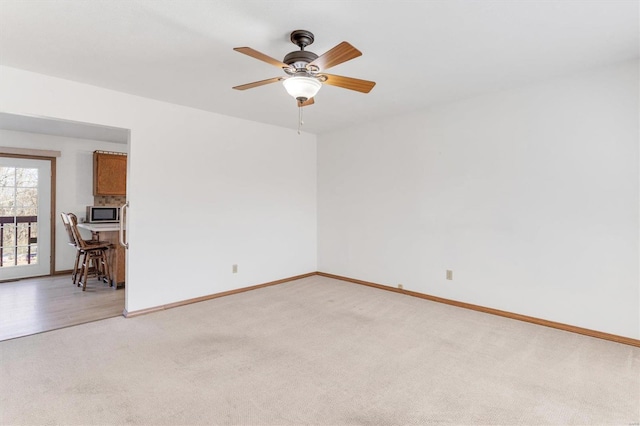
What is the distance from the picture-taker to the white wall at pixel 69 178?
547cm

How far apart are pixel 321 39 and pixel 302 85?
0.42m

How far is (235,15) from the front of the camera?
2053mm

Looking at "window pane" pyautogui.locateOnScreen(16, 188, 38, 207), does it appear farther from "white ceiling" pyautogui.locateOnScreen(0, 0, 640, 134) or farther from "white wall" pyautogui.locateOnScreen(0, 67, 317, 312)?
"white ceiling" pyautogui.locateOnScreen(0, 0, 640, 134)

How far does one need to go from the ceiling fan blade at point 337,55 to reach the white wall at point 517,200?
235 cm

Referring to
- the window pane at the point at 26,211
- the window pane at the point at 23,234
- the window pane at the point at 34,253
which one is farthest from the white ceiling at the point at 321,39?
the window pane at the point at 34,253

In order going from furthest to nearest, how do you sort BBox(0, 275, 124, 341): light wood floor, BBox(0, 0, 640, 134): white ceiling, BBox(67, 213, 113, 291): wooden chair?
BBox(67, 213, 113, 291): wooden chair
BBox(0, 275, 124, 341): light wood floor
BBox(0, 0, 640, 134): white ceiling

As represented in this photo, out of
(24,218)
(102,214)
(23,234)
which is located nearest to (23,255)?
(23,234)

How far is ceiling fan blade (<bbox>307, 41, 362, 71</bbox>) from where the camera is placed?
5.86 ft

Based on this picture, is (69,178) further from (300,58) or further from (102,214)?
(300,58)

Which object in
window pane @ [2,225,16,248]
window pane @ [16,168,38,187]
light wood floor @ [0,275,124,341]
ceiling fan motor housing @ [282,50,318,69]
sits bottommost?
light wood floor @ [0,275,124,341]

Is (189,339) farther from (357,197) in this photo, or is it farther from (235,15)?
(357,197)

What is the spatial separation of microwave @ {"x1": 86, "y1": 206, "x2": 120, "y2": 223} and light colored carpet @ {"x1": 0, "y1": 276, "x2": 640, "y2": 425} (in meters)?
3.11

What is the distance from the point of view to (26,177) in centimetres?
524

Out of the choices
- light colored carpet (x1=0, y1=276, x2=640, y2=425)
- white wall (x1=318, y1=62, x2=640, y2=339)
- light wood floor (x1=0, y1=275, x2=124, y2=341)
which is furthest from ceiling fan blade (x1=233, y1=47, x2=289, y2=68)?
light wood floor (x1=0, y1=275, x2=124, y2=341)
